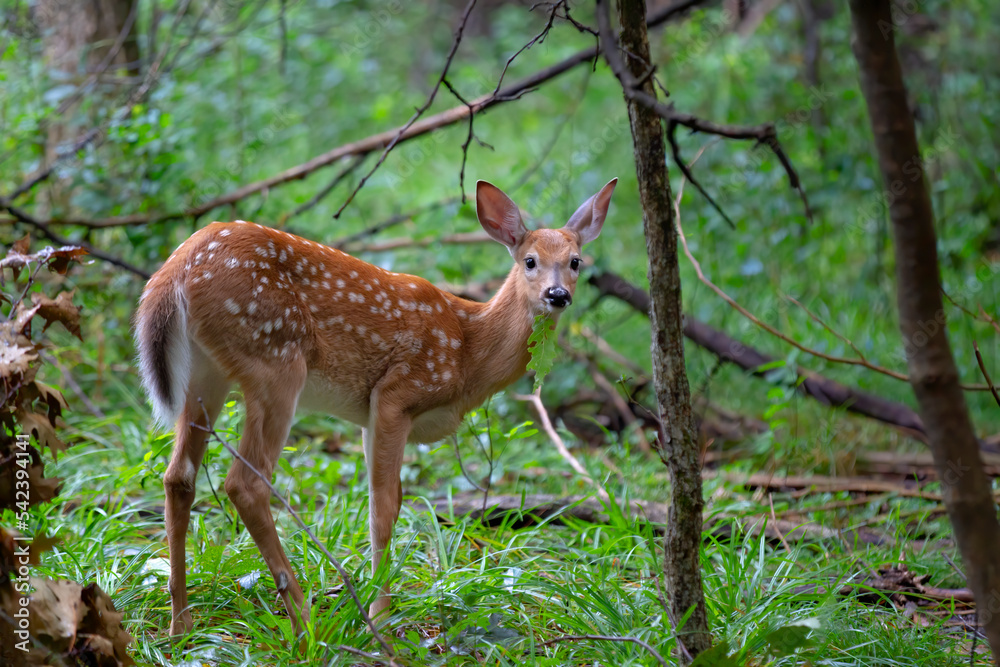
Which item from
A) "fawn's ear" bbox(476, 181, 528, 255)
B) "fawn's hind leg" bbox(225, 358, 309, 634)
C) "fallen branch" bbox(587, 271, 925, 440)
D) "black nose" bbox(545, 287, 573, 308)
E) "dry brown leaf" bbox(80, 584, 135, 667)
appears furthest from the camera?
"fallen branch" bbox(587, 271, 925, 440)

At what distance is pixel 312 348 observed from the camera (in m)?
3.44

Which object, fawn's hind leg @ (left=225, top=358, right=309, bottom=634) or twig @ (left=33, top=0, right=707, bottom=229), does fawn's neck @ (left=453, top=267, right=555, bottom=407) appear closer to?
fawn's hind leg @ (left=225, top=358, right=309, bottom=634)

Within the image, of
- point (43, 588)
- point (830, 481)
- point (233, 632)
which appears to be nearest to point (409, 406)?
point (233, 632)

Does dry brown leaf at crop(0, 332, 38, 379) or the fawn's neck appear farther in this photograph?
the fawn's neck

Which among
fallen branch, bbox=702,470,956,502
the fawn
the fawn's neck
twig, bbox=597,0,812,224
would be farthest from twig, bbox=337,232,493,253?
twig, bbox=597,0,812,224

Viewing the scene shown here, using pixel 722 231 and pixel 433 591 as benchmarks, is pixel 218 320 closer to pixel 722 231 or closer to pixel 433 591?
pixel 433 591

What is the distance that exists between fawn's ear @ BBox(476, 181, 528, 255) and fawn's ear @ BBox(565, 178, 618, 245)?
0.28m


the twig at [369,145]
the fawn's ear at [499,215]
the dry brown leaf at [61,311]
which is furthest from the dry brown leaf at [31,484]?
the twig at [369,145]

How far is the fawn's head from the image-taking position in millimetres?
3984

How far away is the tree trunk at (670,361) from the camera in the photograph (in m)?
2.58

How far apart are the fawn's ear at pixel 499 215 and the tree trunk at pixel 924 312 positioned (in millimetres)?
2273

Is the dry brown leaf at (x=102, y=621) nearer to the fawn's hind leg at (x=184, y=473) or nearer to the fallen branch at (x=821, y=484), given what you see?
the fawn's hind leg at (x=184, y=473)

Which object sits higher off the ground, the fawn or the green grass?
the fawn

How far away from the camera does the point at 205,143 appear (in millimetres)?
8445
